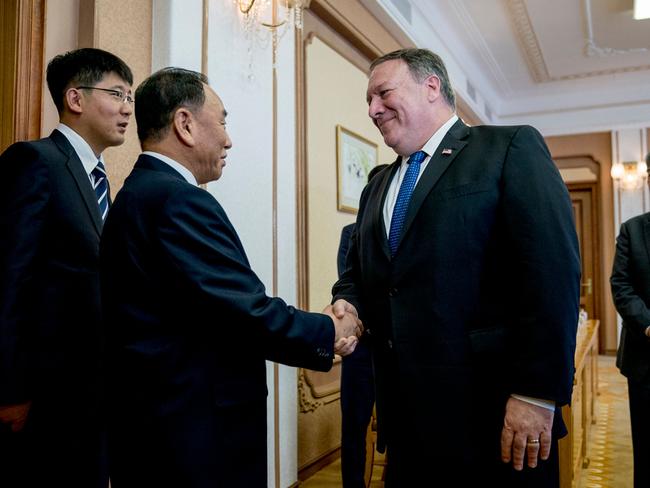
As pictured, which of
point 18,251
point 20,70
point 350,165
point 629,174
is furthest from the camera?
point 629,174

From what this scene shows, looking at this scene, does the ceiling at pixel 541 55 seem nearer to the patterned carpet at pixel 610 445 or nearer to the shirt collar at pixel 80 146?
the shirt collar at pixel 80 146

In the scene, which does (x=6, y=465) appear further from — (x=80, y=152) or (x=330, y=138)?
(x=330, y=138)

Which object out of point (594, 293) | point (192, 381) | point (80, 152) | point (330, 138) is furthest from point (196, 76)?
point (594, 293)

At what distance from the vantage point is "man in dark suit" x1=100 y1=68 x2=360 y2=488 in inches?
51.5

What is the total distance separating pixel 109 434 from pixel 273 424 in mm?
1737

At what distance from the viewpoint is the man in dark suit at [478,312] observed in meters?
1.34

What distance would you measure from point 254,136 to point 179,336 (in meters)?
1.80

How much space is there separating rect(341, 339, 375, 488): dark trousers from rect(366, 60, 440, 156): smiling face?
1.37 meters

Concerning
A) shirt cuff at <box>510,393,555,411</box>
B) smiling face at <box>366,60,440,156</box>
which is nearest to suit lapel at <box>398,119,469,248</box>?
smiling face at <box>366,60,440,156</box>

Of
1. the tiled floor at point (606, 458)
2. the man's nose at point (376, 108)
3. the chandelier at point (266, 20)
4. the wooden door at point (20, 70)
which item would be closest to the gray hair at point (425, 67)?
the man's nose at point (376, 108)

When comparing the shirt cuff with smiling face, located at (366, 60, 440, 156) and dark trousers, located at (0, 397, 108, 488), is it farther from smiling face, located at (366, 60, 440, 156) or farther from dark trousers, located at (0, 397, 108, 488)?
dark trousers, located at (0, 397, 108, 488)

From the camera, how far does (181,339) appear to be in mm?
1346

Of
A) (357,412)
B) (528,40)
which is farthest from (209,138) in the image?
(528,40)

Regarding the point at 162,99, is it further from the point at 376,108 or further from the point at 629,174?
the point at 629,174
